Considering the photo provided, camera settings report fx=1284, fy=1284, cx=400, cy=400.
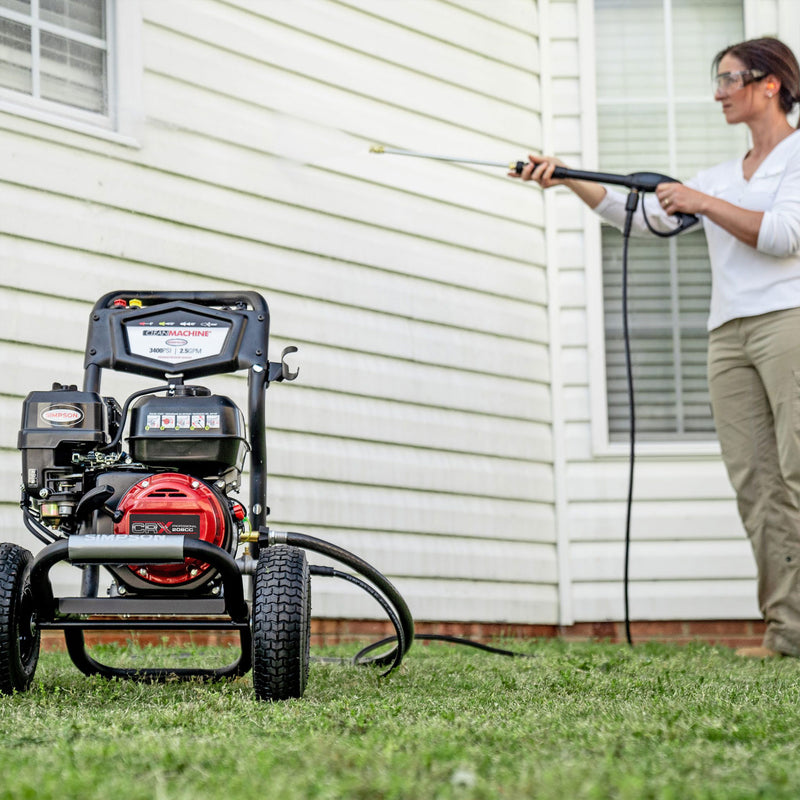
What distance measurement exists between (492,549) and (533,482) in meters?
0.35

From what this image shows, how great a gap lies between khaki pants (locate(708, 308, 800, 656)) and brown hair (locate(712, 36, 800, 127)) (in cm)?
76

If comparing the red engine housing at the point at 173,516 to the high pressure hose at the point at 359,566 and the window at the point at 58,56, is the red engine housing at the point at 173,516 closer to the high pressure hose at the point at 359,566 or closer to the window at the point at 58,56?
the high pressure hose at the point at 359,566

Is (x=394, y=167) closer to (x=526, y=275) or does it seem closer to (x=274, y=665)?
(x=526, y=275)

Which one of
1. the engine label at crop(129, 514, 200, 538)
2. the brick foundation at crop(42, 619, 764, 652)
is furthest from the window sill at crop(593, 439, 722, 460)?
the engine label at crop(129, 514, 200, 538)

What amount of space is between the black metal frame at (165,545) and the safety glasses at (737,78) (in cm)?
198

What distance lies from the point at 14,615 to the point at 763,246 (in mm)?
2479

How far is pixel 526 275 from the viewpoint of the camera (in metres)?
5.42

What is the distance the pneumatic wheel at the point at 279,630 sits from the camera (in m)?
2.43

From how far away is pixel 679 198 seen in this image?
3996mm

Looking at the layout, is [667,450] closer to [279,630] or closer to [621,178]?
[621,178]

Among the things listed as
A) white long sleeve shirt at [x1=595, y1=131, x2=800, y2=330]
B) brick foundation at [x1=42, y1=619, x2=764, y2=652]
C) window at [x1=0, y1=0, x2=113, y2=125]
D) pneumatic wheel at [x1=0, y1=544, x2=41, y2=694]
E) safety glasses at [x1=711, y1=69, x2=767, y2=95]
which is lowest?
brick foundation at [x1=42, y1=619, x2=764, y2=652]

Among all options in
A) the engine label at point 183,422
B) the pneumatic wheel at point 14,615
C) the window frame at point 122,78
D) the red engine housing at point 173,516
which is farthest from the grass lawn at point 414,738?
the window frame at point 122,78

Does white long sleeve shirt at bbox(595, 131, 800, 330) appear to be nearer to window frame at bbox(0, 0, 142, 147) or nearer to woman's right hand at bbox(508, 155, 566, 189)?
woman's right hand at bbox(508, 155, 566, 189)

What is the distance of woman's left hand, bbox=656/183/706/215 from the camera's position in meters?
3.95
